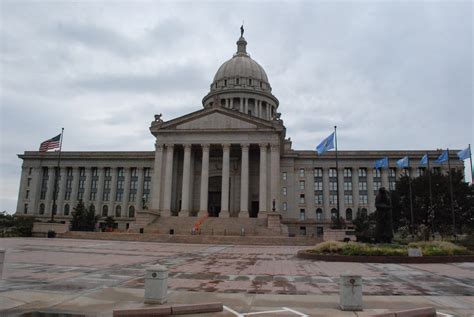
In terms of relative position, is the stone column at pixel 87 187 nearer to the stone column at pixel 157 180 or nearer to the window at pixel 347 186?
the stone column at pixel 157 180

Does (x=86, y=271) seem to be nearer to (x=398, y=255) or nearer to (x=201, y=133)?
(x=398, y=255)

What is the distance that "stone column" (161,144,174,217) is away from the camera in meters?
63.3

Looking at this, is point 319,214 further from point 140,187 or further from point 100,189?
point 100,189

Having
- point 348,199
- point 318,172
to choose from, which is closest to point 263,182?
point 318,172

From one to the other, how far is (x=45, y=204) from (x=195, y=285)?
89.4m

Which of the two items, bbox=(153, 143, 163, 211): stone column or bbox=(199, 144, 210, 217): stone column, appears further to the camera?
bbox=(153, 143, 163, 211): stone column

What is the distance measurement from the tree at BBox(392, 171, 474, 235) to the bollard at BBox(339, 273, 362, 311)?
49.4 m

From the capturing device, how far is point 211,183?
235 ft

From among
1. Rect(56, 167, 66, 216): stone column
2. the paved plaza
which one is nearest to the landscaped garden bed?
the paved plaza

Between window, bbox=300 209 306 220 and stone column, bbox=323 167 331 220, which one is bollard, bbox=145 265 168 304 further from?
stone column, bbox=323 167 331 220

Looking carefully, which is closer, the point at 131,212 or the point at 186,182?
the point at 186,182

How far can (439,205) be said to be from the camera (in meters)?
53.2

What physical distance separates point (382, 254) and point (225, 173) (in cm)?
4295

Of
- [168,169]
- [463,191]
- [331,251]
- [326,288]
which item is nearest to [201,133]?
[168,169]
